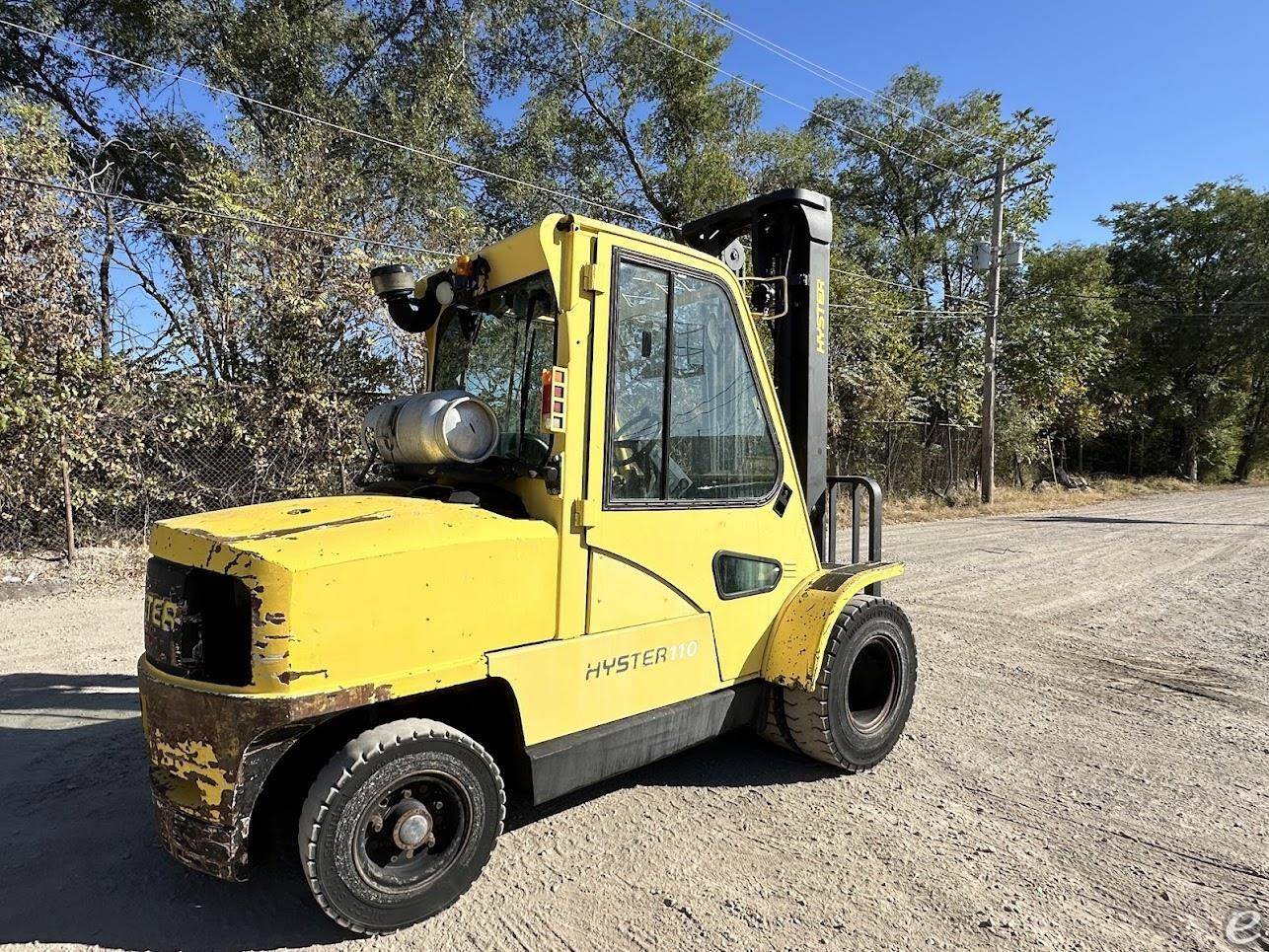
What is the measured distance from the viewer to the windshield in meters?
2.98

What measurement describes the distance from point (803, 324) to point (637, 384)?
54.2 inches

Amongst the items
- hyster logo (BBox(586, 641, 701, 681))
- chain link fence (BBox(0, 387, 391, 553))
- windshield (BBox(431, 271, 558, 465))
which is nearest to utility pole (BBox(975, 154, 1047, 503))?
chain link fence (BBox(0, 387, 391, 553))

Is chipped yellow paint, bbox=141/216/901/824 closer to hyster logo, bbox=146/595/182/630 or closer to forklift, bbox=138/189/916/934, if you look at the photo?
forklift, bbox=138/189/916/934

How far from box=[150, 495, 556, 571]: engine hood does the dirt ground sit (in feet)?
4.27

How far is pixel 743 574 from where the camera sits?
3.35 metres

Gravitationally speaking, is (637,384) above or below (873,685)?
above

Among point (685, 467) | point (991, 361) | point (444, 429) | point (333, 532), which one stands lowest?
point (333, 532)

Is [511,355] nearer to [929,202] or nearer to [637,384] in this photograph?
[637,384]

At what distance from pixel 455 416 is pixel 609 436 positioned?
59 cm

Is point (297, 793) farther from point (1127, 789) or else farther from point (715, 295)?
point (1127, 789)

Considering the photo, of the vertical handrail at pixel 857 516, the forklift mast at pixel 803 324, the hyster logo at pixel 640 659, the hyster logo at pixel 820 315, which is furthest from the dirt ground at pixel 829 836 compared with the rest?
the hyster logo at pixel 820 315

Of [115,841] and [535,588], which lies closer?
[535,588]

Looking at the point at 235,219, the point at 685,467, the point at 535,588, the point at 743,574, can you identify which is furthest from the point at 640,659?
the point at 235,219

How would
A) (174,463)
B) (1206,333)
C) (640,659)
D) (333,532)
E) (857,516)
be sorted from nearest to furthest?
1. (333,532)
2. (640,659)
3. (857,516)
4. (174,463)
5. (1206,333)
